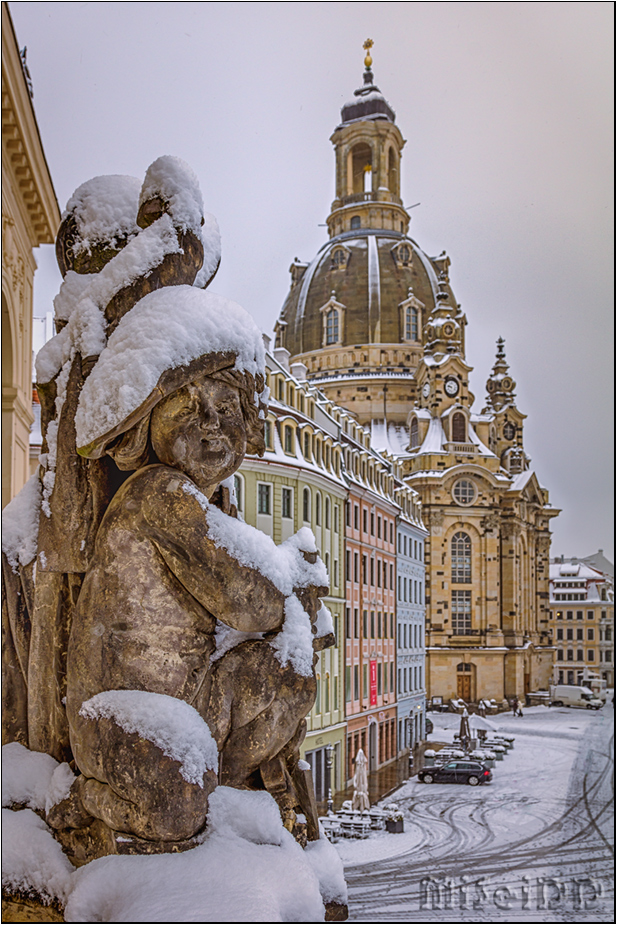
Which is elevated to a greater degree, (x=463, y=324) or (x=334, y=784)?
(x=463, y=324)

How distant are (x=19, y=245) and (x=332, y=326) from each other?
49576 mm

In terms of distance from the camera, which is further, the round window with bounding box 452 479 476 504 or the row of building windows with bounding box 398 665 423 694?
the round window with bounding box 452 479 476 504

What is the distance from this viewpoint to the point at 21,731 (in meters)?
2.85

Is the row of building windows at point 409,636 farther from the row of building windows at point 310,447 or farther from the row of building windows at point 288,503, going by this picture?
the row of building windows at point 288,503

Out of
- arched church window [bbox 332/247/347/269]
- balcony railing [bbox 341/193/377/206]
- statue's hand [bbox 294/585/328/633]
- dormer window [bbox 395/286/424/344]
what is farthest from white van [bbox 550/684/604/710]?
statue's hand [bbox 294/585/328/633]

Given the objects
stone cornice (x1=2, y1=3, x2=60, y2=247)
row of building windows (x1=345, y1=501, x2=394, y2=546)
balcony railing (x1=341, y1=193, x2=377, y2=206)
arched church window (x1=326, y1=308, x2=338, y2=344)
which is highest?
balcony railing (x1=341, y1=193, x2=377, y2=206)

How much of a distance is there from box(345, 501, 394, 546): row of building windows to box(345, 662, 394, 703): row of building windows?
12.6ft

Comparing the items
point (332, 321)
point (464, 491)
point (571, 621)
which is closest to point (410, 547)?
point (464, 491)

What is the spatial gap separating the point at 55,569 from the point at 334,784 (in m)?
20.7

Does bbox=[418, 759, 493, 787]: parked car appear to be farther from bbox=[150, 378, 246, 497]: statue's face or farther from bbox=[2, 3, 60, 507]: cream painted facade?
bbox=[150, 378, 246, 497]: statue's face

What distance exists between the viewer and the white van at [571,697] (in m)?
46.8

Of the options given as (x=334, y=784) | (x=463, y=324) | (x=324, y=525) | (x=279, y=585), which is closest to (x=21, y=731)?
(x=279, y=585)

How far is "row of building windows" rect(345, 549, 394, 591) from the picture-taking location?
79.2 ft

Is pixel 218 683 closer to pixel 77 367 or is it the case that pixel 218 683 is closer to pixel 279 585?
pixel 279 585
